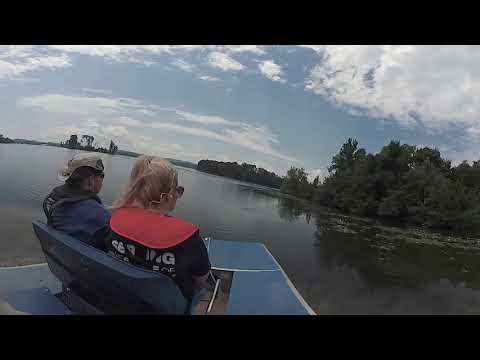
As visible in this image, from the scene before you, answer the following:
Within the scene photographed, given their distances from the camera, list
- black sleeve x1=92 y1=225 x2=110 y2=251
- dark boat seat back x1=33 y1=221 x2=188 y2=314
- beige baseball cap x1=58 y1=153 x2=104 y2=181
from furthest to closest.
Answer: beige baseball cap x1=58 y1=153 x2=104 y2=181, black sleeve x1=92 y1=225 x2=110 y2=251, dark boat seat back x1=33 y1=221 x2=188 y2=314

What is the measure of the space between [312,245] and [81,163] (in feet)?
23.3

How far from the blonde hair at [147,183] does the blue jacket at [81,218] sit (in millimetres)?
152

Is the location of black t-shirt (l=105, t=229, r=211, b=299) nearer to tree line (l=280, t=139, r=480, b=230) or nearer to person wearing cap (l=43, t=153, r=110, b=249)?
person wearing cap (l=43, t=153, r=110, b=249)

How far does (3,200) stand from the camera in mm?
4820

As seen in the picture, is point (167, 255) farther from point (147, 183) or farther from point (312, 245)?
point (312, 245)

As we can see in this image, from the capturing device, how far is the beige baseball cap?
47.8 inches

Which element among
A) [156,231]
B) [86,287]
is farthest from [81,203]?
[156,231]

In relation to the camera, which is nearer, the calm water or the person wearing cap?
the person wearing cap

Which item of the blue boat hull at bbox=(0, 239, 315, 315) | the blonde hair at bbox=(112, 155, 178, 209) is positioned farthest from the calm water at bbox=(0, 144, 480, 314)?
the blue boat hull at bbox=(0, 239, 315, 315)

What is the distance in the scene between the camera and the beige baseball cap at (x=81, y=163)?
3.99ft

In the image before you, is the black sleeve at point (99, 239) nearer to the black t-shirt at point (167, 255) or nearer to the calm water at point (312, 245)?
the black t-shirt at point (167, 255)

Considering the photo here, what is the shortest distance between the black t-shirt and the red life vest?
16mm

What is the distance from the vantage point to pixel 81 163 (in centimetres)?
121

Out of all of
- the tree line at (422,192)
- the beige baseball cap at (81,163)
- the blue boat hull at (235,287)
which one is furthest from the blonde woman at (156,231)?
the tree line at (422,192)
